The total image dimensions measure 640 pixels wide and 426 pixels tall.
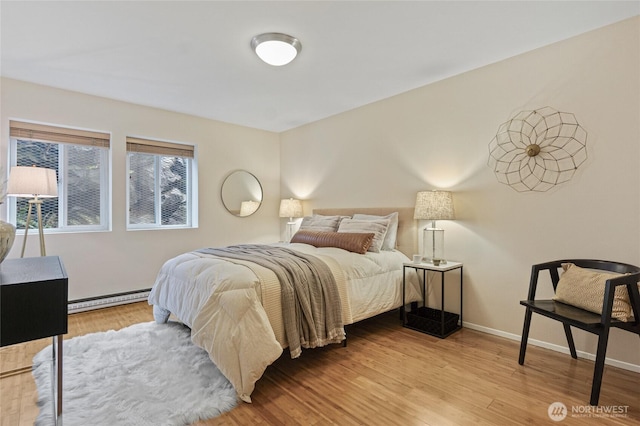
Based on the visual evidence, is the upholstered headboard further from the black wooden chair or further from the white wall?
the white wall

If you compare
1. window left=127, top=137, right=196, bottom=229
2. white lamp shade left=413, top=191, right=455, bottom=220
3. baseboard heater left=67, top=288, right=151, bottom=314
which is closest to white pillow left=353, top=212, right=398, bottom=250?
white lamp shade left=413, top=191, right=455, bottom=220

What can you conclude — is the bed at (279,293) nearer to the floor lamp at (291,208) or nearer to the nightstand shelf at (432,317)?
the nightstand shelf at (432,317)

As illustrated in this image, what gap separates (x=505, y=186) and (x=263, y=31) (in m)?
2.40

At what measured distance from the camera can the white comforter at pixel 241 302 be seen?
1905 millimetres

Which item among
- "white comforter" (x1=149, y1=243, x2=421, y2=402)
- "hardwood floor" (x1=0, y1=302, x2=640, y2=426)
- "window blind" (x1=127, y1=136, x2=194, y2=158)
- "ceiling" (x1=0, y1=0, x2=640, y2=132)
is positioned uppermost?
"ceiling" (x1=0, y1=0, x2=640, y2=132)

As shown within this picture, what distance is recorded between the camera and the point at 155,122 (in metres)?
4.08

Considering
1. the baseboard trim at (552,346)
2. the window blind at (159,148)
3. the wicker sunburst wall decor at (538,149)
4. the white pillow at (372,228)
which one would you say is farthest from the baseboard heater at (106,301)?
the wicker sunburst wall decor at (538,149)

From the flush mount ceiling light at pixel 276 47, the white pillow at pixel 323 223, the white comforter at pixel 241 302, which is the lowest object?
the white comforter at pixel 241 302

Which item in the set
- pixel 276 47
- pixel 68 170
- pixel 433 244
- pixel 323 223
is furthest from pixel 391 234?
pixel 68 170

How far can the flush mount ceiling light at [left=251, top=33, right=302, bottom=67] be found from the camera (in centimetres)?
241

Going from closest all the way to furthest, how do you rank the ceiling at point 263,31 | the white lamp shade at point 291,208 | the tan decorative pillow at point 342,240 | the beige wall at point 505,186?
1. the ceiling at point 263,31
2. the beige wall at point 505,186
3. the tan decorative pillow at point 342,240
4. the white lamp shade at point 291,208

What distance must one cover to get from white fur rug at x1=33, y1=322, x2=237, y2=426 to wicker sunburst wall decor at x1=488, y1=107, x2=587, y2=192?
2777mm

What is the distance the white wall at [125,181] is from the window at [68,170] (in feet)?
0.38

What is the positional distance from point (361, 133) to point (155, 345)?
3.19m
